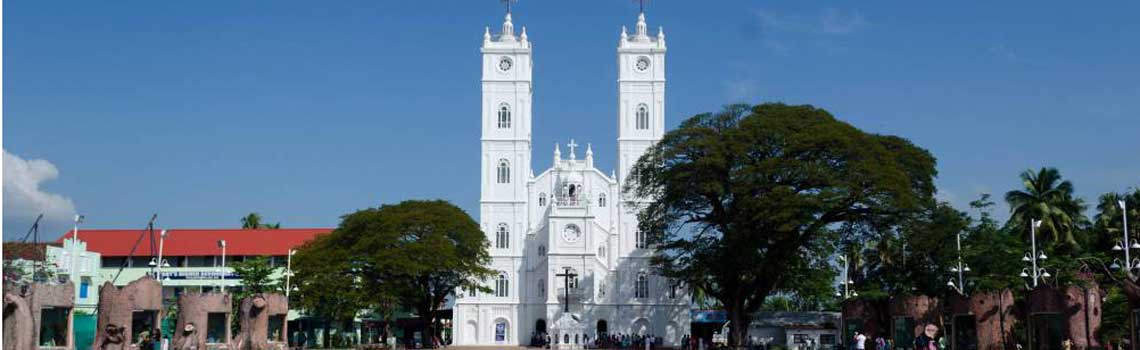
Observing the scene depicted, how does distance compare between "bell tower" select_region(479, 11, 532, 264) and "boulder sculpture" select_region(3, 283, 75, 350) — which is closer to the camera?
"boulder sculpture" select_region(3, 283, 75, 350)

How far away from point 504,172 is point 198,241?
24.5 metres

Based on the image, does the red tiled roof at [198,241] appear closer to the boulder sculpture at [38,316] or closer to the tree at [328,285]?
the tree at [328,285]

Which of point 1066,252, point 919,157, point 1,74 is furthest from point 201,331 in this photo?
point 1066,252

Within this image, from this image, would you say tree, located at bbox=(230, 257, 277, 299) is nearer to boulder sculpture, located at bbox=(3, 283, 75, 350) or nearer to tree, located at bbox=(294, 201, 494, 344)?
tree, located at bbox=(294, 201, 494, 344)

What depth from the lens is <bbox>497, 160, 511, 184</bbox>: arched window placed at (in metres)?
96.4

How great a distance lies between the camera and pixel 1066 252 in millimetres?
60938

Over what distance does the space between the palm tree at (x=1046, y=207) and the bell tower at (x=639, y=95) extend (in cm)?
3569

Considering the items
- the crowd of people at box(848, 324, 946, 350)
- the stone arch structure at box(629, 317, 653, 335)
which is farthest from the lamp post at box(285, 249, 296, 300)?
the crowd of people at box(848, 324, 946, 350)

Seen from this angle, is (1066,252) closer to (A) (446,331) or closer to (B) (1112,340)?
(B) (1112,340)

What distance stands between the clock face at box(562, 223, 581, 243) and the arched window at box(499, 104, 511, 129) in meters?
10.8

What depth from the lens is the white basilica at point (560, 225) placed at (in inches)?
3605

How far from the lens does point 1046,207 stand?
6212cm

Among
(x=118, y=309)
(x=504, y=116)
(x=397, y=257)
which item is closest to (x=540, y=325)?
(x=504, y=116)

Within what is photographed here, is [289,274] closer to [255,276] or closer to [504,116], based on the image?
[255,276]
